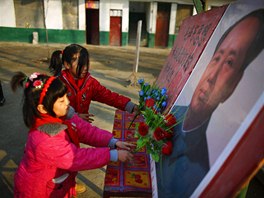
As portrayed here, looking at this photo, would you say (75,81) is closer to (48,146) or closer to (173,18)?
(48,146)

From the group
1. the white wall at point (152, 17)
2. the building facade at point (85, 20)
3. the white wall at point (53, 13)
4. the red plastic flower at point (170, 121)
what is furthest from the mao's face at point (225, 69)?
the white wall at point (53, 13)

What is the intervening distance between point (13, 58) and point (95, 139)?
33.3ft

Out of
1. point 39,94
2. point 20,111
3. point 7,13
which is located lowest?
point 20,111

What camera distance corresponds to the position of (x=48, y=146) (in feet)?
4.55

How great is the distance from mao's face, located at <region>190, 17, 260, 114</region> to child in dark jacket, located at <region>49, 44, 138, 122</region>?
0.99m

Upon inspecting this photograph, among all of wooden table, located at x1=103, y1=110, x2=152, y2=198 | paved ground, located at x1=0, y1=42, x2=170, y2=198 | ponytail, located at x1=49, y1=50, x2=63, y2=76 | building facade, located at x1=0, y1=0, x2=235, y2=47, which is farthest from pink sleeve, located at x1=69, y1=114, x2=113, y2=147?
building facade, located at x1=0, y1=0, x2=235, y2=47

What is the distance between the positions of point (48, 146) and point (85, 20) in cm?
1549

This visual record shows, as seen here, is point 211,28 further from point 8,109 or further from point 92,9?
point 92,9

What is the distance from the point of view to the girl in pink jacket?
1.39 meters

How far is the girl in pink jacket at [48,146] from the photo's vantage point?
4.56 ft

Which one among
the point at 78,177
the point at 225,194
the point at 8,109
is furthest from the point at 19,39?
the point at 225,194

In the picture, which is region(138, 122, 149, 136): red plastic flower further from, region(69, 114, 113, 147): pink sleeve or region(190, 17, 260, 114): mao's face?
region(69, 114, 113, 147): pink sleeve

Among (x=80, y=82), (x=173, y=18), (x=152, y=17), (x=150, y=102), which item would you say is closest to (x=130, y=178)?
(x=150, y=102)

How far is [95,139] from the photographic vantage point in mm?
1759
